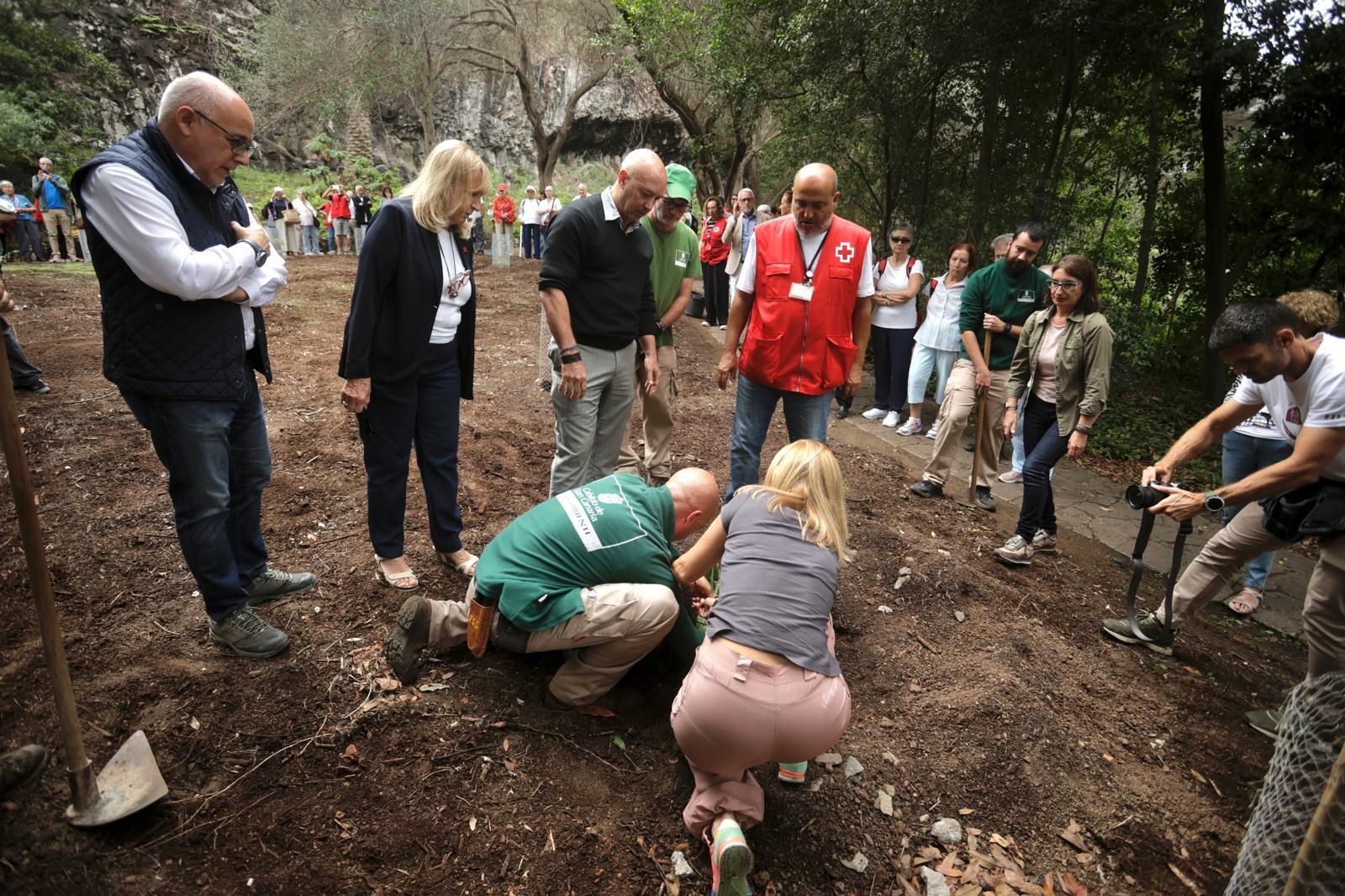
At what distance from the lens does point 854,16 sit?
7734mm

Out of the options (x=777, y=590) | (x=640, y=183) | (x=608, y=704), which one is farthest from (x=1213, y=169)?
(x=608, y=704)

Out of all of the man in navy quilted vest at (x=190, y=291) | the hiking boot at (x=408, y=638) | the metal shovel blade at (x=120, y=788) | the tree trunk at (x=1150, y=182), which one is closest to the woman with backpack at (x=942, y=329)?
the tree trunk at (x=1150, y=182)

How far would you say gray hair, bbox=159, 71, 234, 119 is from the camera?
2365 mm

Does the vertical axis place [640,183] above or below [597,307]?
above

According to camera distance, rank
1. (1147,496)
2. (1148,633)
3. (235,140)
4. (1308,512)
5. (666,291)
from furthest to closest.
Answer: (666,291), (1148,633), (1147,496), (1308,512), (235,140)

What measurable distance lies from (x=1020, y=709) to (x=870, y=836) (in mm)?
974

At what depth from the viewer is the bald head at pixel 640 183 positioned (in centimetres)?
335

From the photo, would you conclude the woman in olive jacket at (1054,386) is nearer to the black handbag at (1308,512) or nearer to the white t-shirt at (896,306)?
the black handbag at (1308,512)

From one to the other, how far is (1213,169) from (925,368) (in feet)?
11.2

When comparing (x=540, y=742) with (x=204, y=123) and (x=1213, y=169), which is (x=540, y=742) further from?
(x=1213, y=169)

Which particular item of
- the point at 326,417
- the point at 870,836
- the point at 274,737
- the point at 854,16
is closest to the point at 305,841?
the point at 274,737

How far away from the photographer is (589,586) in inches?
101

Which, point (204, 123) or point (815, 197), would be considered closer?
point (204, 123)

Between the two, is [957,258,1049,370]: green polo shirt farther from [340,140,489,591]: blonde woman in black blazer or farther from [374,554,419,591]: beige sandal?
[374,554,419,591]: beige sandal
